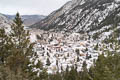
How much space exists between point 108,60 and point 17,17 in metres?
9.78

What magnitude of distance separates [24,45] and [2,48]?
2.26 m

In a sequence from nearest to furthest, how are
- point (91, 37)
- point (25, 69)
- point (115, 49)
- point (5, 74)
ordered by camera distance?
point (5, 74) < point (115, 49) < point (25, 69) < point (91, 37)

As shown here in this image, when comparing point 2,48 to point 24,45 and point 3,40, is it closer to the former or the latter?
point 3,40

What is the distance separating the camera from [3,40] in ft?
62.4

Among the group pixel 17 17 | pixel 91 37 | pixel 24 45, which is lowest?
pixel 91 37

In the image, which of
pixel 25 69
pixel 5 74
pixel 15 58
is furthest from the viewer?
pixel 25 69

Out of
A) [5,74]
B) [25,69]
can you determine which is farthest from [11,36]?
[5,74]

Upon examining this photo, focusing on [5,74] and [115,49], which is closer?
[5,74]

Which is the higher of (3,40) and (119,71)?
(3,40)

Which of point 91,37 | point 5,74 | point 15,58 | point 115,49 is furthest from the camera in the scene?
point 91,37

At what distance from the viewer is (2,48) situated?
18641mm

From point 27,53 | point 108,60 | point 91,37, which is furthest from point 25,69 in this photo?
point 91,37

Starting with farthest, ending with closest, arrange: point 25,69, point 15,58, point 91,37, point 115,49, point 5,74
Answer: point 91,37
point 25,69
point 15,58
point 115,49
point 5,74

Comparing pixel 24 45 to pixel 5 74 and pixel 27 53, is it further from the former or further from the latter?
pixel 5 74
